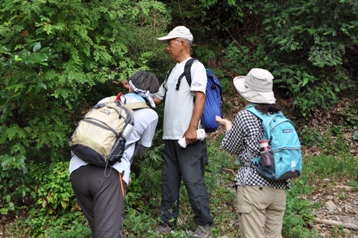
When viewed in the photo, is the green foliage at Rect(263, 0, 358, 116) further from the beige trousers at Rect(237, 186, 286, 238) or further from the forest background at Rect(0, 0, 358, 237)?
the beige trousers at Rect(237, 186, 286, 238)

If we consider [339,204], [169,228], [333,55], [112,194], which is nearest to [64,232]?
[169,228]

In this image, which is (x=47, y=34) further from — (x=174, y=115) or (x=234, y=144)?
(x=234, y=144)

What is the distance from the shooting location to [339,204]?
6.58m

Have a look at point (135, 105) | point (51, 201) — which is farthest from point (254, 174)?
point (51, 201)

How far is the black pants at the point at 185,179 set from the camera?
4875 mm

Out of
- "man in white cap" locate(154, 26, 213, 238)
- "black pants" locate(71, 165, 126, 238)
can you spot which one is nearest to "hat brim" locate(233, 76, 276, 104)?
"man in white cap" locate(154, 26, 213, 238)

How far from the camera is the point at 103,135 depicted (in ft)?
11.7

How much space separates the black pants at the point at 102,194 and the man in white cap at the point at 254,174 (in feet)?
3.64

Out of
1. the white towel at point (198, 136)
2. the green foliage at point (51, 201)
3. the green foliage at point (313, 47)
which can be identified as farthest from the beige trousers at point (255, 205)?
the green foliage at point (313, 47)

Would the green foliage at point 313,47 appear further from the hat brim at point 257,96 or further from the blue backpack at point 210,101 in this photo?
the hat brim at point 257,96

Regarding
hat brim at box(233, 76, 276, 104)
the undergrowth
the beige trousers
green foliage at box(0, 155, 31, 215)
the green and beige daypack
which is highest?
hat brim at box(233, 76, 276, 104)

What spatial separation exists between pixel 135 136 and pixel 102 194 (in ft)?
1.93

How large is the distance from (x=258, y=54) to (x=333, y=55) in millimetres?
1874

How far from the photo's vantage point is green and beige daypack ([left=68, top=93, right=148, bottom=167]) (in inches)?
139
